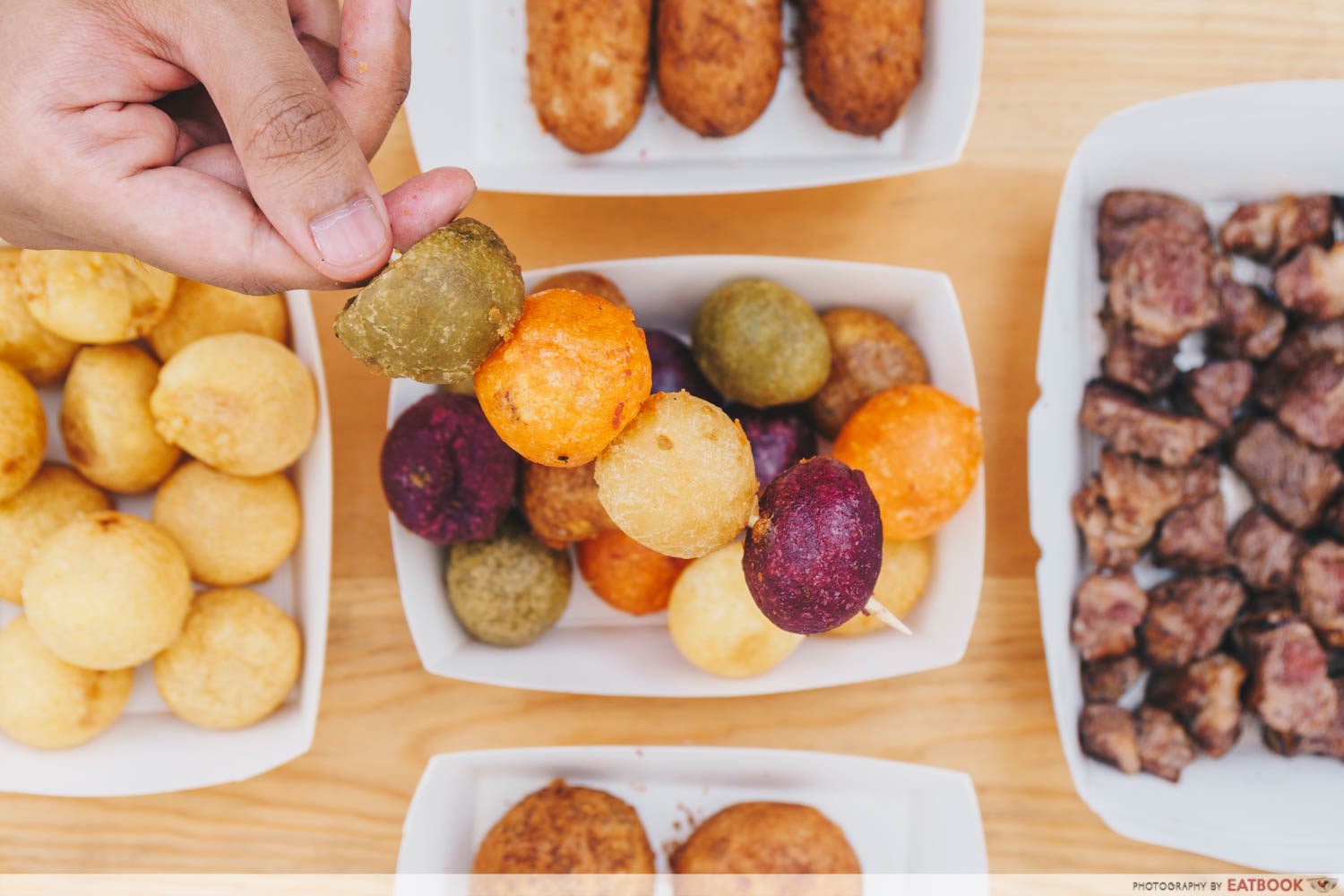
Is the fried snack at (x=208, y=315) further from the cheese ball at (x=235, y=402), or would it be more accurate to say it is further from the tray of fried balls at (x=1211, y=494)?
the tray of fried balls at (x=1211, y=494)

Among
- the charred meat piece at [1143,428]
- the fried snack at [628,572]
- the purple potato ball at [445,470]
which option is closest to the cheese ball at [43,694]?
the purple potato ball at [445,470]

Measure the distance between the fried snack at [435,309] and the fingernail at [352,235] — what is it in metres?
0.08

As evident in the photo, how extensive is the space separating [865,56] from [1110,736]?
101cm

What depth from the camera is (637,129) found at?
137 cm

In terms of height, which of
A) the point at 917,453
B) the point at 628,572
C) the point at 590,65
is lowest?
the point at 628,572

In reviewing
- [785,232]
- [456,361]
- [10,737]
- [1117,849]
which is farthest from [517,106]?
[1117,849]

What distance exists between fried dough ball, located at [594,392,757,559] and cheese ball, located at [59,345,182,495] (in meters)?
0.76

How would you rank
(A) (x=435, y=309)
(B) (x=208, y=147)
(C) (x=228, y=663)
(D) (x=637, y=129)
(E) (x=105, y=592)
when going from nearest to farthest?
(A) (x=435, y=309), (B) (x=208, y=147), (E) (x=105, y=592), (C) (x=228, y=663), (D) (x=637, y=129)

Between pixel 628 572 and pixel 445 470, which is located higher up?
pixel 445 470

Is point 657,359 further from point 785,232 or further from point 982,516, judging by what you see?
point 982,516

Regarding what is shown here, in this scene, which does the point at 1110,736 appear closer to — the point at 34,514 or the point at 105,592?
the point at 105,592

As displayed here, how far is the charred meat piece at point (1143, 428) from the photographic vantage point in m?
1.27

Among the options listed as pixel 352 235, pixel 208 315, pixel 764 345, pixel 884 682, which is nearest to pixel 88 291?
pixel 208 315

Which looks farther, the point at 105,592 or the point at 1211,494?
the point at 1211,494
